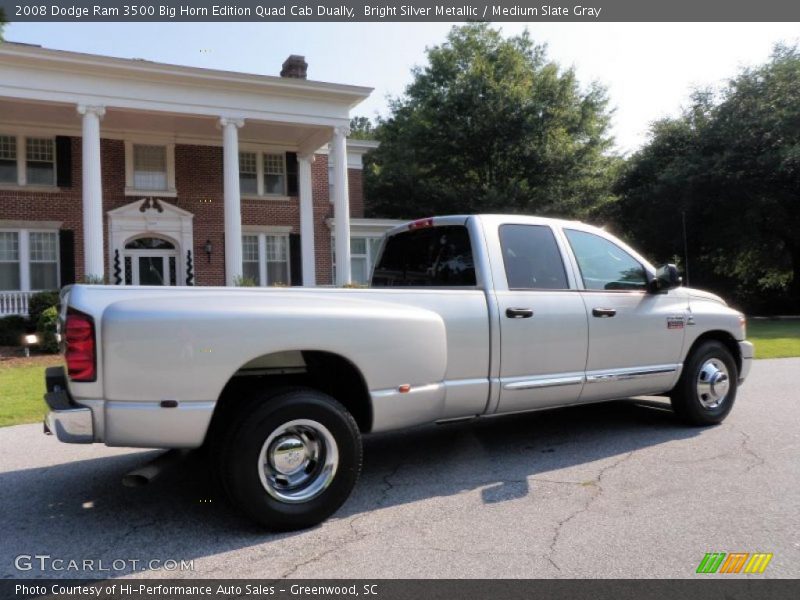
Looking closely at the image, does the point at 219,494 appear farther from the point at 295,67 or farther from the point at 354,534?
the point at 295,67

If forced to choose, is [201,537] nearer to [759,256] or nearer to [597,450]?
[597,450]

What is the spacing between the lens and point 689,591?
2.92m

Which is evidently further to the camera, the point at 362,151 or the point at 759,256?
the point at 759,256

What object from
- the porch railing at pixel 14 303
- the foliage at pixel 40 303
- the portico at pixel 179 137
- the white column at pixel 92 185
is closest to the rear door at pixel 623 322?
the portico at pixel 179 137

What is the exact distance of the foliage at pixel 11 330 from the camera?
15962mm

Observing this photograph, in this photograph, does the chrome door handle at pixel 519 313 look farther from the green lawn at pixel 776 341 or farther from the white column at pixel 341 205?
the white column at pixel 341 205

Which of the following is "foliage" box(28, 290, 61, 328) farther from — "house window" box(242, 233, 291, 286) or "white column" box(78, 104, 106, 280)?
"house window" box(242, 233, 291, 286)

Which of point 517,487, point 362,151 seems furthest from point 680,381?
point 362,151

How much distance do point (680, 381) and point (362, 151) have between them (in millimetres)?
20657

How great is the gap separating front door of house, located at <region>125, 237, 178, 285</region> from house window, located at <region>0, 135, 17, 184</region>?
365cm

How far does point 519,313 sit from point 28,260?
18.1 meters

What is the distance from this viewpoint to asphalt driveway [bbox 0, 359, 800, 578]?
3262 mm

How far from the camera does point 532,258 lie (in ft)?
16.7

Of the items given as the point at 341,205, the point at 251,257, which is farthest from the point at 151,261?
the point at 341,205
